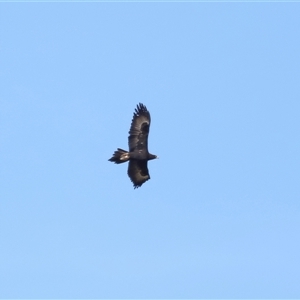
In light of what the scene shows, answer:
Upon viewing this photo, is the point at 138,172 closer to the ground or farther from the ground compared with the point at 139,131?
closer to the ground

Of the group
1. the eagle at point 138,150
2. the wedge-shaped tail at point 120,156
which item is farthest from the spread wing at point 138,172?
the wedge-shaped tail at point 120,156

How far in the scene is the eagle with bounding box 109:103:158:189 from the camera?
48.9 meters

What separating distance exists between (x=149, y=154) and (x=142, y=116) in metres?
2.28

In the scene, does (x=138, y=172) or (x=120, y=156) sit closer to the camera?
(x=120, y=156)

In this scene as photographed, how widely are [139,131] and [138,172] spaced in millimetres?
2466

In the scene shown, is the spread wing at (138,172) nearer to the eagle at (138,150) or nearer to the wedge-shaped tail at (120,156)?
the eagle at (138,150)

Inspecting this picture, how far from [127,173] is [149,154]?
171cm

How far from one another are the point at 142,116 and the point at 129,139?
1711 mm

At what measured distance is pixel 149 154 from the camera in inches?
1948

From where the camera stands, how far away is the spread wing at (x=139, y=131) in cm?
4906

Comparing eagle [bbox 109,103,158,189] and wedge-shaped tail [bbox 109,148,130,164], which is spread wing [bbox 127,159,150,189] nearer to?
eagle [bbox 109,103,158,189]

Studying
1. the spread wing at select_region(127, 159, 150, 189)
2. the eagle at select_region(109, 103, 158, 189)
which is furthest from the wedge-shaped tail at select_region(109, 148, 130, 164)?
the spread wing at select_region(127, 159, 150, 189)

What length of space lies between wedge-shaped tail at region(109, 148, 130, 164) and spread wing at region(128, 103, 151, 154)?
0.63 metres

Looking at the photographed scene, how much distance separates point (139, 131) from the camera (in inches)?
1939
